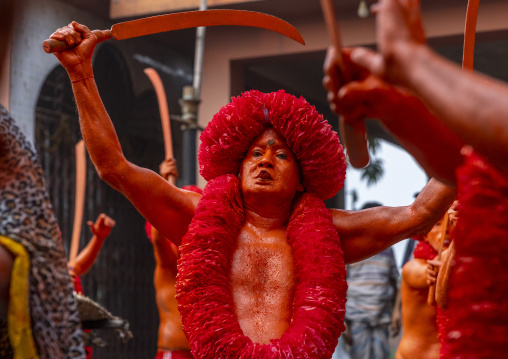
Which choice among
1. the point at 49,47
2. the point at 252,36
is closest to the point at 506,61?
the point at 252,36

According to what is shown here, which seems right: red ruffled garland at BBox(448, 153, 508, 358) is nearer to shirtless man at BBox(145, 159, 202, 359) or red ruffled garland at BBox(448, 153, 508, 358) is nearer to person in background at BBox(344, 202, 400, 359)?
shirtless man at BBox(145, 159, 202, 359)

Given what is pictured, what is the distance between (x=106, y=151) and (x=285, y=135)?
2.38ft

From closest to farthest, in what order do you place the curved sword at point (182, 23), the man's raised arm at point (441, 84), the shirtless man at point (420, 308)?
the man's raised arm at point (441, 84) < the curved sword at point (182, 23) < the shirtless man at point (420, 308)

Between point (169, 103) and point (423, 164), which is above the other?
point (169, 103)

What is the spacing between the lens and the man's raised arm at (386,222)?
108 inches

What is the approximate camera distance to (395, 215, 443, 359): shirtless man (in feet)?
13.6

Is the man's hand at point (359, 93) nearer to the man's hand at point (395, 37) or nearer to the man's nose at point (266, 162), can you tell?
the man's hand at point (395, 37)

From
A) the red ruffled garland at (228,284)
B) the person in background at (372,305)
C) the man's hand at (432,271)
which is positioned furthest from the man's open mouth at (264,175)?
the person in background at (372,305)

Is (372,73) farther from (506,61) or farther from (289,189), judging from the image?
(506,61)

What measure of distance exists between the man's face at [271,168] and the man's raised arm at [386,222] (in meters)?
0.24

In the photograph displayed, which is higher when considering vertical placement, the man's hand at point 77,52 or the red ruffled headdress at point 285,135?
the man's hand at point 77,52

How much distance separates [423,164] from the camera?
1.56 meters

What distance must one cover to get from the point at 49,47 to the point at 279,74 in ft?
22.3

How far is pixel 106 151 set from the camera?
2715mm
